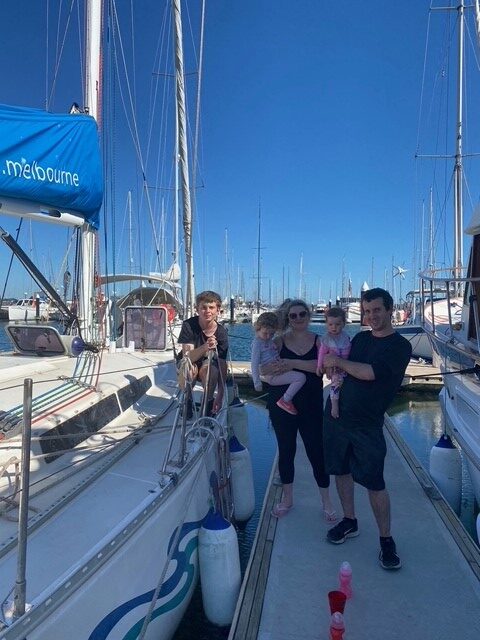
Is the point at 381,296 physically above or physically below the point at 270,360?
above

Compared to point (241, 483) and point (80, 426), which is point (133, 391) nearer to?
point (80, 426)

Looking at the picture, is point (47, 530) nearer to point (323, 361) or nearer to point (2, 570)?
point (2, 570)

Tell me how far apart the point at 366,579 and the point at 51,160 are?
3441 millimetres

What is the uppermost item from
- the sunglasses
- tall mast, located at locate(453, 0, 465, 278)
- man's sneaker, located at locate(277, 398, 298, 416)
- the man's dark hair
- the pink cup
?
tall mast, located at locate(453, 0, 465, 278)

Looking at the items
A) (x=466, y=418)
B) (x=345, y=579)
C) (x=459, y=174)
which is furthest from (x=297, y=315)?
(x=459, y=174)

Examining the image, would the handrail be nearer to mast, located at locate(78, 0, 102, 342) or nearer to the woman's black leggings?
the woman's black leggings

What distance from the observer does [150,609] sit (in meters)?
2.30

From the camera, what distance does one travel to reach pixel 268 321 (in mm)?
3721

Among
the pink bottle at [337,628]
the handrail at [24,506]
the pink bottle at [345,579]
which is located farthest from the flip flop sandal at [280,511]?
the handrail at [24,506]

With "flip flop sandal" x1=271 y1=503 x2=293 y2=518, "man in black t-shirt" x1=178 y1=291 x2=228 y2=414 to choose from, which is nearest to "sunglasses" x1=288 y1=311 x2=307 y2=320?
"man in black t-shirt" x1=178 y1=291 x2=228 y2=414

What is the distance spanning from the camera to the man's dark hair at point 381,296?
3.13 meters

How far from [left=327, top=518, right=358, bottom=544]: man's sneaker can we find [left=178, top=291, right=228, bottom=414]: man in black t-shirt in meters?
1.50

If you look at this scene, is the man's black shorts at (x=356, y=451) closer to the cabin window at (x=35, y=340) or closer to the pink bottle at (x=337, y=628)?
the pink bottle at (x=337, y=628)

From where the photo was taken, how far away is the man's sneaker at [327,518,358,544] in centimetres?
360
